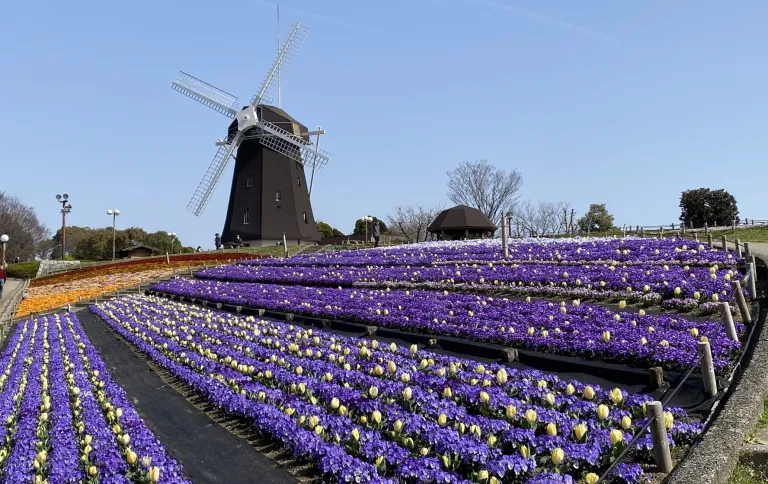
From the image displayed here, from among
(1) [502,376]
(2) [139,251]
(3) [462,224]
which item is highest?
(3) [462,224]

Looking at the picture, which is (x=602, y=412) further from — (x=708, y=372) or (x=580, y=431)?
(x=708, y=372)

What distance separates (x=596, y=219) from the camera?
59.6 metres

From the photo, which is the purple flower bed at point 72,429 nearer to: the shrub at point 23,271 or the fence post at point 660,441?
the fence post at point 660,441

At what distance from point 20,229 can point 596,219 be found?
6326 cm

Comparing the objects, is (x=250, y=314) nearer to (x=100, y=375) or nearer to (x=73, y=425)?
(x=100, y=375)

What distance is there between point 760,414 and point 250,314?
1259 cm

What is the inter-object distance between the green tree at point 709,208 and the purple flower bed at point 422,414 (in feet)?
160

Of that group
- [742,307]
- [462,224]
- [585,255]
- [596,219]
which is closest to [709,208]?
[596,219]

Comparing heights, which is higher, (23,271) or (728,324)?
(23,271)

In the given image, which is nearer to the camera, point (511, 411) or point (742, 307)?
point (511, 411)

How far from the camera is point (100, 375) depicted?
378 inches

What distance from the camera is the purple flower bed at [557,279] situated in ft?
32.9

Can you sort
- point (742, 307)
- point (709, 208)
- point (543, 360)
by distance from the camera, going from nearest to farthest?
point (543, 360)
point (742, 307)
point (709, 208)

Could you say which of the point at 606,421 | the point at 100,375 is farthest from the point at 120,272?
the point at 606,421
